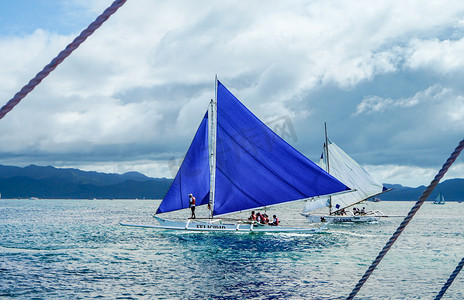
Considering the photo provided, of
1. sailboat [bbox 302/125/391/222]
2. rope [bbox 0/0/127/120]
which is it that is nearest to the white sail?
sailboat [bbox 302/125/391/222]

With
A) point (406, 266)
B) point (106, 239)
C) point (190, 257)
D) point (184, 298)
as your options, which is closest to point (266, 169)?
point (190, 257)

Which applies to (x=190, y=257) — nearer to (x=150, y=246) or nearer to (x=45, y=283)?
(x=150, y=246)

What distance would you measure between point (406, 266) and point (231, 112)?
64.6 ft

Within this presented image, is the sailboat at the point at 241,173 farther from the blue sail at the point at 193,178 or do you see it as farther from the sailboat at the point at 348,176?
the sailboat at the point at 348,176

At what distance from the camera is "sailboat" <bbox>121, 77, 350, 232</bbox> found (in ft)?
125

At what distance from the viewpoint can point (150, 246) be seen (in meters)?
42.8

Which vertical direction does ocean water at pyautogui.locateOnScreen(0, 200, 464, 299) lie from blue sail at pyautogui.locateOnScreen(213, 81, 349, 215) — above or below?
below

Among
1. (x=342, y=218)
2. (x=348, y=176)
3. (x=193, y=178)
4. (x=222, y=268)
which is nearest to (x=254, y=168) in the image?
(x=193, y=178)

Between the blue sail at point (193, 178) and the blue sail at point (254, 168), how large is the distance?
3401 mm

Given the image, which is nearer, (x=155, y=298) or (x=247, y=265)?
(x=155, y=298)

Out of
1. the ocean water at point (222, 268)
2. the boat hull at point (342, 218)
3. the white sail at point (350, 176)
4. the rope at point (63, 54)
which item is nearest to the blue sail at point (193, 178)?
the ocean water at point (222, 268)

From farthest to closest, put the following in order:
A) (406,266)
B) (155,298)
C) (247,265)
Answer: (406,266), (247,265), (155,298)

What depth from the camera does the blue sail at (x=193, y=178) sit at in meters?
44.5

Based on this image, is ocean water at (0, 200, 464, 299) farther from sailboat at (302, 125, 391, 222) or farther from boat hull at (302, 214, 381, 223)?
sailboat at (302, 125, 391, 222)
